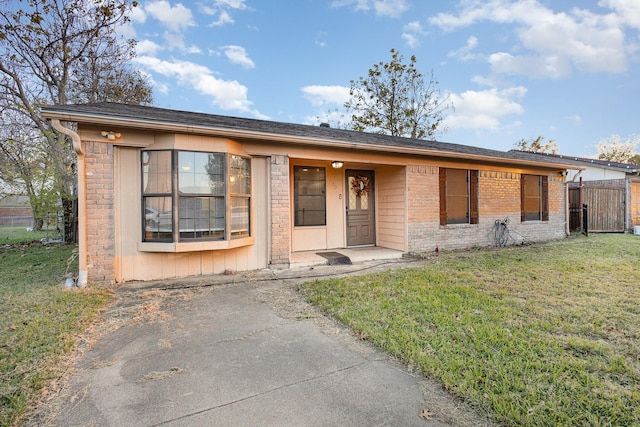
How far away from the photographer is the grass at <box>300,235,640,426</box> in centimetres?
187

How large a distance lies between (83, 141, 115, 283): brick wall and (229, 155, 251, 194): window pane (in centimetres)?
184

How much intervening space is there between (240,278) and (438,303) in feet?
10.7

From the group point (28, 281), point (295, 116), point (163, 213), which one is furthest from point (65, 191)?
point (295, 116)

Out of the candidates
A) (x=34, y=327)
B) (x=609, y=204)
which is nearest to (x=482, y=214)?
(x=609, y=204)

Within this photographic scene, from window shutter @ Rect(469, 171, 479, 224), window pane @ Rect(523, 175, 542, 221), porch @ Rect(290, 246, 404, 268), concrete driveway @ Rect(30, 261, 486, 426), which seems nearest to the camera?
concrete driveway @ Rect(30, 261, 486, 426)

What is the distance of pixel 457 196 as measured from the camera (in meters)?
8.13

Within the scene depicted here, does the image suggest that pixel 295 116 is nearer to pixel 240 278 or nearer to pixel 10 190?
pixel 10 190

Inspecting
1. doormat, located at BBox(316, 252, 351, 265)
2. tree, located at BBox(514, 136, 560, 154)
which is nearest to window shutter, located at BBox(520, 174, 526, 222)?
doormat, located at BBox(316, 252, 351, 265)

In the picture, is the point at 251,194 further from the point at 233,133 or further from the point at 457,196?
the point at 457,196

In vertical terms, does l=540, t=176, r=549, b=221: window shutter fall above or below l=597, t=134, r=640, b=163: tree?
below

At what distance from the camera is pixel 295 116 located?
69.3ft

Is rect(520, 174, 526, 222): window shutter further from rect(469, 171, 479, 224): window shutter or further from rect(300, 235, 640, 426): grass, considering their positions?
rect(300, 235, 640, 426): grass

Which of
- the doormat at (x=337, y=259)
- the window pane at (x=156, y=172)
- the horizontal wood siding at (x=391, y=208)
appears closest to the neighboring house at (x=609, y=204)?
the horizontal wood siding at (x=391, y=208)

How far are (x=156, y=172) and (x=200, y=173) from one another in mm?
687
